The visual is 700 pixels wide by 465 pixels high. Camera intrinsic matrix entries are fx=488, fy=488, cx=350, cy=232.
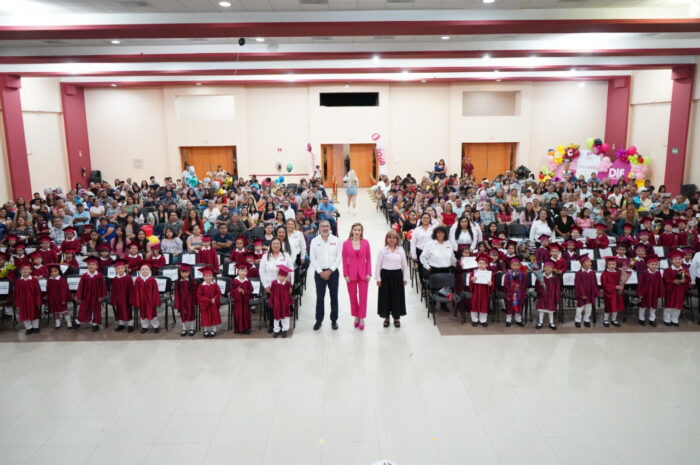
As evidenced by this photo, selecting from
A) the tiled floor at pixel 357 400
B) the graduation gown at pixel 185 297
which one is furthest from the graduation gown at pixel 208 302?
the tiled floor at pixel 357 400

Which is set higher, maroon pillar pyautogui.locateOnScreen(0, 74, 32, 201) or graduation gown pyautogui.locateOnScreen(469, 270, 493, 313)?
maroon pillar pyautogui.locateOnScreen(0, 74, 32, 201)

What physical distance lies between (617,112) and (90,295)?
Result: 2148 centimetres

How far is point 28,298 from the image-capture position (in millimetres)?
7078

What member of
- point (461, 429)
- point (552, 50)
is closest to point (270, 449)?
point (461, 429)

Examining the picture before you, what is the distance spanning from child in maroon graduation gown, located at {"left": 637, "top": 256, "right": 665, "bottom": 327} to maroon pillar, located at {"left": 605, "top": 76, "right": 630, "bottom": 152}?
1558cm

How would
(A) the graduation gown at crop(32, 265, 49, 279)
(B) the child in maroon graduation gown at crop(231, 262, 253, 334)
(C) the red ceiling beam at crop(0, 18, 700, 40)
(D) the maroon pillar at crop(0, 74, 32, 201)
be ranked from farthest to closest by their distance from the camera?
(D) the maroon pillar at crop(0, 74, 32, 201) < (C) the red ceiling beam at crop(0, 18, 700, 40) < (A) the graduation gown at crop(32, 265, 49, 279) < (B) the child in maroon graduation gown at crop(231, 262, 253, 334)

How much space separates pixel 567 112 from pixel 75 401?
880 inches

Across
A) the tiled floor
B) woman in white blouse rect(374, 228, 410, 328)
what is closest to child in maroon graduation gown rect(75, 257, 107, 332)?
the tiled floor

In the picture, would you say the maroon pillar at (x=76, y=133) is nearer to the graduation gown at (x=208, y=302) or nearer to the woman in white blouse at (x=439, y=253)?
the graduation gown at (x=208, y=302)

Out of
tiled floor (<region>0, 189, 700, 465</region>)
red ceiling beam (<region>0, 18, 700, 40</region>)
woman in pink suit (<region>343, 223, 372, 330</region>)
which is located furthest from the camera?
red ceiling beam (<region>0, 18, 700, 40</region>)

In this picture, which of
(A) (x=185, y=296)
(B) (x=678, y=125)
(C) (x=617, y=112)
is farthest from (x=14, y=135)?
(C) (x=617, y=112)

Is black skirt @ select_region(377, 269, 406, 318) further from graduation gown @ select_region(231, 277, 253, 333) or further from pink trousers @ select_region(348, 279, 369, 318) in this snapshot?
graduation gown @ select_region(231, 277, 253, 333)

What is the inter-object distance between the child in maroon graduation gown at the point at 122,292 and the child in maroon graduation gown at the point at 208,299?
109 centimetres

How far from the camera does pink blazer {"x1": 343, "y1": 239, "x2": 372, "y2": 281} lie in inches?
275
